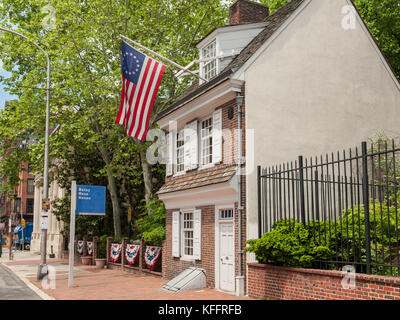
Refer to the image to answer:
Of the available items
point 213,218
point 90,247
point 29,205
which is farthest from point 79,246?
point 29,205

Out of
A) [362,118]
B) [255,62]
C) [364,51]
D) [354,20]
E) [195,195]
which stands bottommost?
[195,195]

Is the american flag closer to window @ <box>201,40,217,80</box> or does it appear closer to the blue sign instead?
the blue sign

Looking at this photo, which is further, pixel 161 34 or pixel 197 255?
pixel 161 34

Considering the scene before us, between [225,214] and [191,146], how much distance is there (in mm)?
3531

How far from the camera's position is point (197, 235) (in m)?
16.4

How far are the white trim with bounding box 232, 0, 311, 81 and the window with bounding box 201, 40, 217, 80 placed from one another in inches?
134

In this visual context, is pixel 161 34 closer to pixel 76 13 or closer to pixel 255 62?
pixel 76 13

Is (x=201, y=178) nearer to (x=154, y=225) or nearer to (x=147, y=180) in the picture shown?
(x=154, y=225)

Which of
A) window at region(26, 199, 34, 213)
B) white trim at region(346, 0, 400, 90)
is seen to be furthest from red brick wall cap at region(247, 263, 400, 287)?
window at region(26, 199, 34, 213)

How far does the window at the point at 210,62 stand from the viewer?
60.1 ft
